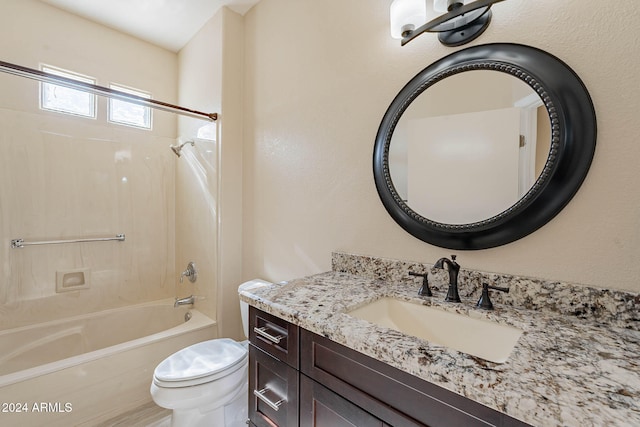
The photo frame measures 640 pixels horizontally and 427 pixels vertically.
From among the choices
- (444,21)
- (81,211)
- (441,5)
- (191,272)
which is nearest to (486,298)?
(444,21)

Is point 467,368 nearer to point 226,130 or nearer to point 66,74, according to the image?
point 226,130

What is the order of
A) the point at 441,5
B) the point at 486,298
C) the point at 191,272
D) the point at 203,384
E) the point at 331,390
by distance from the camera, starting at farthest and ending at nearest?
the point at 191,272
the point at 203,384
the point at 441,5
the point at 486,298
the point at 331,390

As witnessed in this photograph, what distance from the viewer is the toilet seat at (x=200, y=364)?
1318 millimetres

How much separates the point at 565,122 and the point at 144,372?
8.26 feet

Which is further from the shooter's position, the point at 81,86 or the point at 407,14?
the point at 81,86

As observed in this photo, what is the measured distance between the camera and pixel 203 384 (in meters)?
1.34

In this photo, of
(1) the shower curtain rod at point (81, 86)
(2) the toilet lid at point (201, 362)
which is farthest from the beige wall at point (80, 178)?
(2) the toilet lid at point (201, 362)

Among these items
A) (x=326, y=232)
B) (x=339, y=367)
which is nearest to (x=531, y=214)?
(x=339, y=367)

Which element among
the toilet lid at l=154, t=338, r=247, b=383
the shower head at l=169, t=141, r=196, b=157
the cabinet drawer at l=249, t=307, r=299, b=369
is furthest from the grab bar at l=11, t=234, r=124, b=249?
the cabinet drawer at l=249, t=307, r=299, b=369

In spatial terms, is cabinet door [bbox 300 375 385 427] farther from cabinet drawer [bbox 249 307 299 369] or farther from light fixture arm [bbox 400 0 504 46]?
light fixture arm [bbox 400 0 504 46]

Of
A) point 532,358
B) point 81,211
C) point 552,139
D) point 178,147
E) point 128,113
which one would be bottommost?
point 532,358

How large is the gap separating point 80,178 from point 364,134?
2.41 metres

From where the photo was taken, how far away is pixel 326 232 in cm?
159

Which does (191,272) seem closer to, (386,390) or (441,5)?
(386,390)
